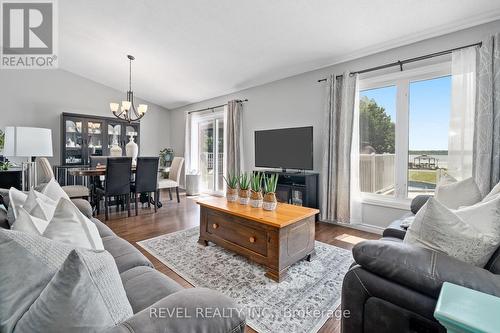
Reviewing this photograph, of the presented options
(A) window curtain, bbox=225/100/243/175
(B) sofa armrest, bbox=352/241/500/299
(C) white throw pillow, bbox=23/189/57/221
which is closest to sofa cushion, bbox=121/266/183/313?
(C) white throw pillow, bbox=23/189/57/221

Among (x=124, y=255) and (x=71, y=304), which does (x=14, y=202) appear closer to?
(x=124, y=255)

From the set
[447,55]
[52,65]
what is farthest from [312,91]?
[52,65]

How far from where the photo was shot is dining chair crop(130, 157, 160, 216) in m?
4.07

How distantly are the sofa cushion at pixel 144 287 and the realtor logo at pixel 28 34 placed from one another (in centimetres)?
409

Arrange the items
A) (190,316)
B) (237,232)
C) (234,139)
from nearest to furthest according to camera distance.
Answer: (190,316) → (237,232) → (234,139)

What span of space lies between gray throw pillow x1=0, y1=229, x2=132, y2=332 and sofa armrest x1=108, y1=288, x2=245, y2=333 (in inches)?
2.4

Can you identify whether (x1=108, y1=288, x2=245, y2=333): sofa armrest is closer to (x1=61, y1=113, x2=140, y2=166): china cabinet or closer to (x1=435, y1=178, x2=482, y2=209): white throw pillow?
→ (x1=435, y1=178, x2=482, y2=209): white throw pillow

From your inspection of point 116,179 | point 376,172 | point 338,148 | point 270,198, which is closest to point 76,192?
point 116,179

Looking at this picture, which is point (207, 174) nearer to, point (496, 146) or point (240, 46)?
point (240, 46)

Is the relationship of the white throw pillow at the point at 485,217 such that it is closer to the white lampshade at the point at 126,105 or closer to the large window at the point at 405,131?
the large window at the point at 405,131

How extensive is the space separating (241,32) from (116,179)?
Result: 2918 mm

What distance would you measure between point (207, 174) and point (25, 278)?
5.73 m

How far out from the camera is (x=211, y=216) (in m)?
2.63

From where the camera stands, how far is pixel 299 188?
366 centimetres
